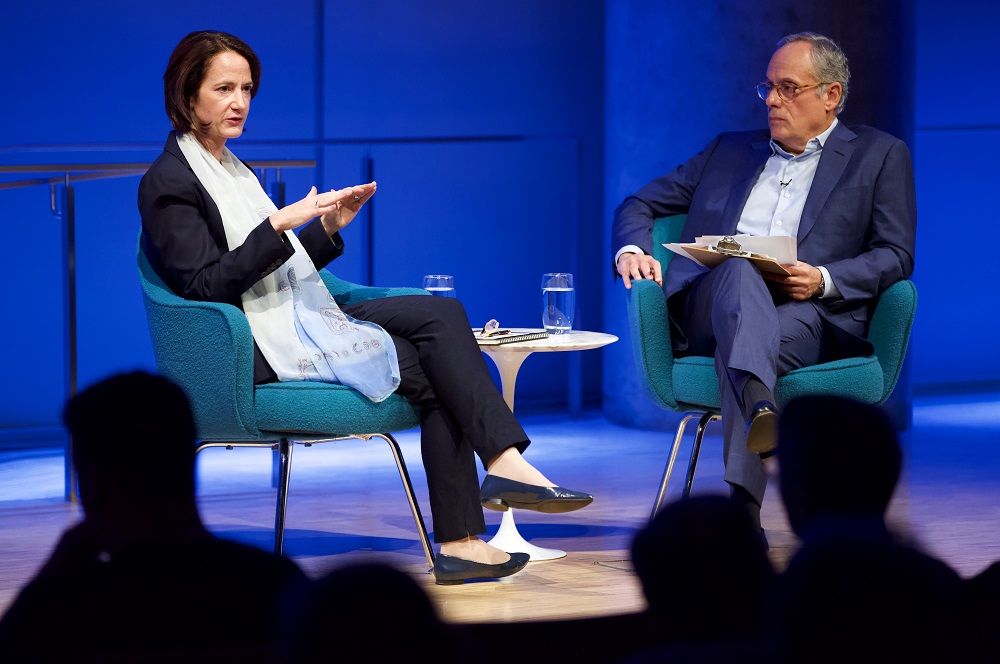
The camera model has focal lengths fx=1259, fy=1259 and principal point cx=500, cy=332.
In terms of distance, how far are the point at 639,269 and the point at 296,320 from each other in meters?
0.92

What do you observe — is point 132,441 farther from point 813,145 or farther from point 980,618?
point 813,145

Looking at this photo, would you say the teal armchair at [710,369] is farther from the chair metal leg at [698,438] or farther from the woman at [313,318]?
the woman at [313,318]

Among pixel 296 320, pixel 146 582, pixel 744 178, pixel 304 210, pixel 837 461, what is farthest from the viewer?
pixel 744 178

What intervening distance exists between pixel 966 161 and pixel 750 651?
19.9 feet

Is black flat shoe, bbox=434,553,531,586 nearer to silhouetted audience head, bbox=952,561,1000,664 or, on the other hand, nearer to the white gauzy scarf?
the white gauzy scarf

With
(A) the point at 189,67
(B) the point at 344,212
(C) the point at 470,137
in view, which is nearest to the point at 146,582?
(A) the point at 189,67

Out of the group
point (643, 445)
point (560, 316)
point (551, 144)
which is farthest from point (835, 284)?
point (551, 144)

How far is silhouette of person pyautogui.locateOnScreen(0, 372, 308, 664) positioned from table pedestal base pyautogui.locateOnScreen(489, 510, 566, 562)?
225 cm

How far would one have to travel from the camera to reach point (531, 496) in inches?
109

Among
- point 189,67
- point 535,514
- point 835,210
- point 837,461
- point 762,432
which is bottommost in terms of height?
point 535,514

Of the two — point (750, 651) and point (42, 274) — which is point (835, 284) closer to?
point (750, 651)

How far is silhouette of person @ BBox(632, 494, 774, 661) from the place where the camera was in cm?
89

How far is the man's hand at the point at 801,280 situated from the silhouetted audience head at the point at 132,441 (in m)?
2.40

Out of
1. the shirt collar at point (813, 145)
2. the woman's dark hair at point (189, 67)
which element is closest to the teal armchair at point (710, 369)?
the shirt collar at point (813, 145)
